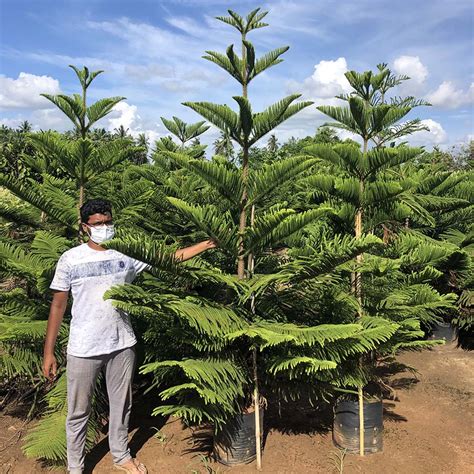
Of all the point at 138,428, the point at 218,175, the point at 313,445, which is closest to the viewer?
the point at 218,175

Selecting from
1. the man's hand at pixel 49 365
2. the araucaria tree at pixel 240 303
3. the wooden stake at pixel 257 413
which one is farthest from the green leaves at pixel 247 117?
the man's hand at pixel 49 365

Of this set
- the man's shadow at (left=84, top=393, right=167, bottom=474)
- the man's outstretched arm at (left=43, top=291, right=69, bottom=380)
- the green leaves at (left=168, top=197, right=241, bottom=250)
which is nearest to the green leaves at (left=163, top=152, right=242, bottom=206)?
the green leaves at (left=168, top=197, right=241, bottom=250)

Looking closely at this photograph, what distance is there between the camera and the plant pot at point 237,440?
2727 mm

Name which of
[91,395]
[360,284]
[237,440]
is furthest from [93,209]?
[360,284]

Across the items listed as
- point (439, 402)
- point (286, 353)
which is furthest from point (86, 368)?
point (439, 402)

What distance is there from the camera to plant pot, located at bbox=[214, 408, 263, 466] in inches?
107

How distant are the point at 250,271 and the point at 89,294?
0.94 meters

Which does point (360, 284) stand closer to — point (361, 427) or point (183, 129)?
point (361, 427)

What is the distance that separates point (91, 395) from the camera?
8.16 ft

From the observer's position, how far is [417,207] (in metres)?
3.53

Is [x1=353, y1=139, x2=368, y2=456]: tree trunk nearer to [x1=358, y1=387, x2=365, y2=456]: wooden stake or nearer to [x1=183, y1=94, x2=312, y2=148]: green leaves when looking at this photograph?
[x1=358, y1=387, x2=365, y2=456]: wooden stake

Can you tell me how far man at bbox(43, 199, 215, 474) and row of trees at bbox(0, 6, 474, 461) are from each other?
15 cm

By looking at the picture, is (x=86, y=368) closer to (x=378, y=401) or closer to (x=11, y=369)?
(x=11, y=369)

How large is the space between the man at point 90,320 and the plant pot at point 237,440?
731mm
